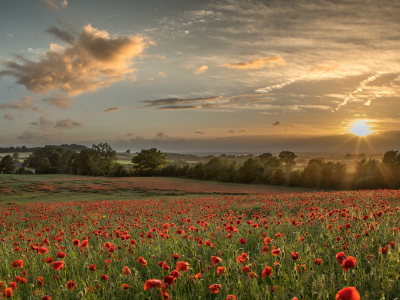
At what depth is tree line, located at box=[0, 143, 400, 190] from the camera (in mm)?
46531

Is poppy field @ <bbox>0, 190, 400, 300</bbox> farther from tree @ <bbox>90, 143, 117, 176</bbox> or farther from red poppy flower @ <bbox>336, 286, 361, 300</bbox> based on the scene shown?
tree @ <bbox>90, 143, 117, 176</bbox>

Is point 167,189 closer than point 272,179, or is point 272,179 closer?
point 167,189

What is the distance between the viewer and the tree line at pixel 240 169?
46.5m

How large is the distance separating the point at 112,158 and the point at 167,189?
173 feet

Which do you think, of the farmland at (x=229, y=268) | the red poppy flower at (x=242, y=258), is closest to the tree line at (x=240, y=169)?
the farmland at (x=229, y=268)

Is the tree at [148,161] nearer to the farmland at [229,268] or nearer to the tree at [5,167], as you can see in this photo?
the tree at [5,167]

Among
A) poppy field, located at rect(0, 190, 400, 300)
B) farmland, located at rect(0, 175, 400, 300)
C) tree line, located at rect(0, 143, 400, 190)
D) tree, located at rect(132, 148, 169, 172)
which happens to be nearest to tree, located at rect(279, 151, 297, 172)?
tree line, located at rect(0, 143, 400, 190)

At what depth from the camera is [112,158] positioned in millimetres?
90500

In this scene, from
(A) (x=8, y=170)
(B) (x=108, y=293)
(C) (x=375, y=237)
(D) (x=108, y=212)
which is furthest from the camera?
(A) (x=8, y=170)

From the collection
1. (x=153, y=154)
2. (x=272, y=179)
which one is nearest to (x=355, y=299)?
(x=272, y=179)

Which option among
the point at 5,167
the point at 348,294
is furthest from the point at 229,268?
the point at 5,167

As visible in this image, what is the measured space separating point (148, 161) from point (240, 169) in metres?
33.8

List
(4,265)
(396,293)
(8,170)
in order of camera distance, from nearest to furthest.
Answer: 1. (396,293)
2. (4,265)
3. (8,170)

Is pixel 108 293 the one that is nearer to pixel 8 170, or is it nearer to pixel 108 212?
pixel 108 212
